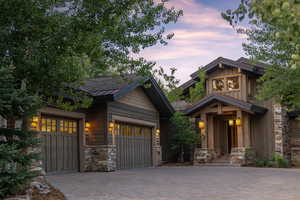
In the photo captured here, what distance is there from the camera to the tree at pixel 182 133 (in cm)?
2097

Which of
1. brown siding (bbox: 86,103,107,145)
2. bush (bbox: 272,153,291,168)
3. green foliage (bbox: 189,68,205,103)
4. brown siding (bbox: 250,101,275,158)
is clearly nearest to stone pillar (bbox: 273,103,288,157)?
brown siding (bbox: 250,101,275,158)

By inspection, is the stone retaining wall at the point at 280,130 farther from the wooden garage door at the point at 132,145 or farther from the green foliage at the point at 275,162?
the wooden garage door at the point at 132,145

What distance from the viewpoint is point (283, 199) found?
766 cm

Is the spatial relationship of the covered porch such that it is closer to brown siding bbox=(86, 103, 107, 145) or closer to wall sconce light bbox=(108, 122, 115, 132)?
wall sconce light bbox=(108, 122, 115, 132)

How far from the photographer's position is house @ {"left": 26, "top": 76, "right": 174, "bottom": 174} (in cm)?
1380

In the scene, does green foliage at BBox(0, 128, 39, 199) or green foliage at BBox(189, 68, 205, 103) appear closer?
green foliage at BBox(0, 128, 39, 199)

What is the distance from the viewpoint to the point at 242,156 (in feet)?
62.6

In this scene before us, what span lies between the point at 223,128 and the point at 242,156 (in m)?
3.18

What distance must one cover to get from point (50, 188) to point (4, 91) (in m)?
2.84

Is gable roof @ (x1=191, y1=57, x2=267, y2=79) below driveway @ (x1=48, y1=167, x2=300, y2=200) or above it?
above

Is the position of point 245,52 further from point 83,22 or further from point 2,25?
point 2,25

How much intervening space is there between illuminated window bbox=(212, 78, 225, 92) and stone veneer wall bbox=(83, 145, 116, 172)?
8077 mm

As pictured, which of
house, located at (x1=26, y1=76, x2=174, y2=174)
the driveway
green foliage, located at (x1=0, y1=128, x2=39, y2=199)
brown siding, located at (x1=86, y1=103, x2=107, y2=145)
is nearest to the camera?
green foliage, located at (x1=0, y1=128, x2=39, y2=199)

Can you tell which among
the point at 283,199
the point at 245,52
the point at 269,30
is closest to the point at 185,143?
the point at 245,52
